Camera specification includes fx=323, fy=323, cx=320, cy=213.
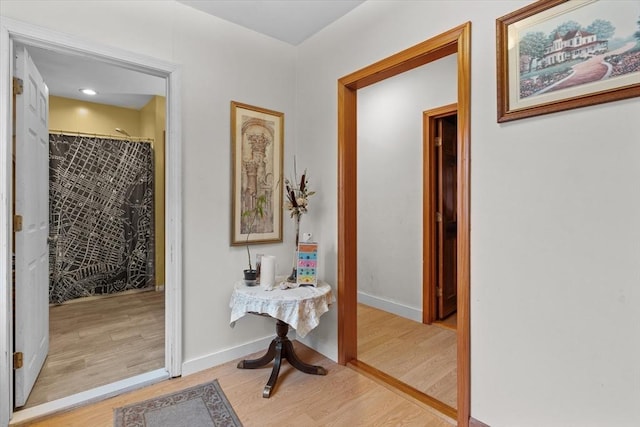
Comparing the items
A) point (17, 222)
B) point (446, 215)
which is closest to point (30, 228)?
point (17, 222)

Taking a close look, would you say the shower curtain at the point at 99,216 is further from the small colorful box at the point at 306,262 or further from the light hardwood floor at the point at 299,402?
the small colorful box at the point at 306,262

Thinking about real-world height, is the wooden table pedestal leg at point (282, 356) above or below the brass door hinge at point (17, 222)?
below

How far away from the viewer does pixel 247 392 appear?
204cm

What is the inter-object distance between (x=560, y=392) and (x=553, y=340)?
216 mm

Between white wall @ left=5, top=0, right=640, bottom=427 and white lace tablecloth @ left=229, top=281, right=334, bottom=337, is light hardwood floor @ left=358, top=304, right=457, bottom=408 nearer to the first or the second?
white wall @ left=5, top=0, right=640, bottom=427

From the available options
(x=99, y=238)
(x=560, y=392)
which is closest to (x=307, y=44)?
(x=560, y=392)

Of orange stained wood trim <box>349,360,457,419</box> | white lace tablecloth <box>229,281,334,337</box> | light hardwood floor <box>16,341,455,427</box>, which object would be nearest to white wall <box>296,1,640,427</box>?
orange stained wood trim <box>349,360,457,419</box>

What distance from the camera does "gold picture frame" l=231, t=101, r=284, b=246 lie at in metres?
2.47

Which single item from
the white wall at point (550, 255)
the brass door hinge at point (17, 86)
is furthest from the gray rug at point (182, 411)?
the brass door hinge at point (17, 86)

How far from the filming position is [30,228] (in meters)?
1.96

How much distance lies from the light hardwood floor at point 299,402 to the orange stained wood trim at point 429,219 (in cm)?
125

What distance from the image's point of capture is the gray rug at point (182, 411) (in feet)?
5.70

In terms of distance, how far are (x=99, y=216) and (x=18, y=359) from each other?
8.70 ft

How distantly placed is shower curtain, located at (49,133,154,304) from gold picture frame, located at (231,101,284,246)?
8.57 feet
